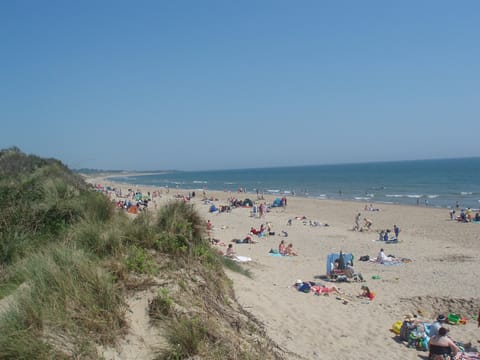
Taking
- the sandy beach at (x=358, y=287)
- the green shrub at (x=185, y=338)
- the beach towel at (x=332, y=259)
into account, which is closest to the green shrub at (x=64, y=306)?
the green shrub at (x=185, y=338)

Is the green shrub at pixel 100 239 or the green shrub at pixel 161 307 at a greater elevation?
the green shrub at pixel 100 239

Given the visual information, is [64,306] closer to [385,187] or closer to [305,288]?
[305,288]

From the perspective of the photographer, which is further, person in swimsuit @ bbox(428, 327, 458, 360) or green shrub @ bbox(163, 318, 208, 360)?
person in swimsuit @ bbox(428, 327, 458, 360)

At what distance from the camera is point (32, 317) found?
279cm

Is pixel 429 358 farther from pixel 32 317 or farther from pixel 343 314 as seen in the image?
pixel 32 317

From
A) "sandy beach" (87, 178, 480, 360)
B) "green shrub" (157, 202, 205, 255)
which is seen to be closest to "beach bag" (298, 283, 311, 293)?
"sandy beach" (87, 178, 480, 360)

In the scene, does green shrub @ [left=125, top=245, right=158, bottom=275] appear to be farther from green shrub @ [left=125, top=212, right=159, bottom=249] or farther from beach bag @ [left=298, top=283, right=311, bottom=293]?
beach bag @ [left=298, top=283, right=311, bottom=293]

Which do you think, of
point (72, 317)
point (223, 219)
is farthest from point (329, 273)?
point (223, 219)

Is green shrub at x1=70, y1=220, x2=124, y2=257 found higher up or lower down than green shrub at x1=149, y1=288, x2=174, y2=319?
higher up

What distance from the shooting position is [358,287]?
11156mm

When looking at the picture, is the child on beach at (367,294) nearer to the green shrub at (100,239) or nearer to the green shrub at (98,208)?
the green shrub at (98,208)

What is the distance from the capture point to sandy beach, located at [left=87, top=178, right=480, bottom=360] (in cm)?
677

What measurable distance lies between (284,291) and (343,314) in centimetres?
152

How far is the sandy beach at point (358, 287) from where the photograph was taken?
6773mm
